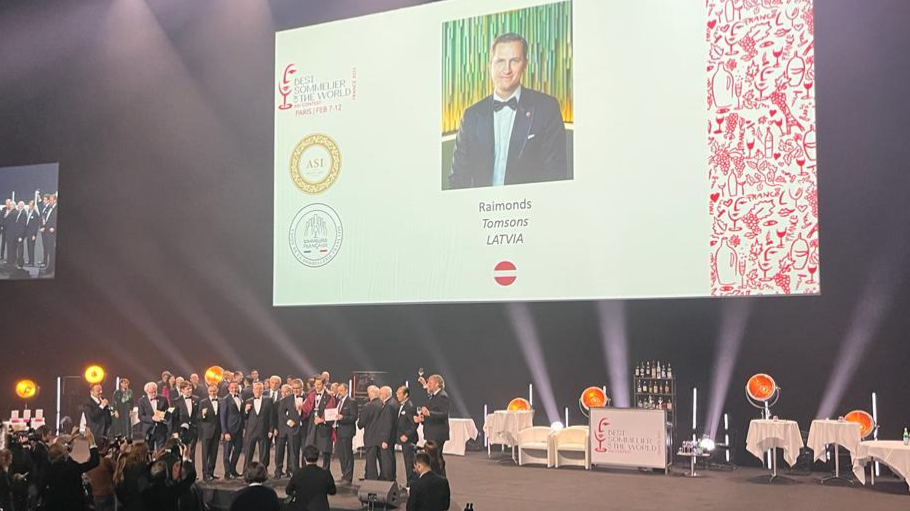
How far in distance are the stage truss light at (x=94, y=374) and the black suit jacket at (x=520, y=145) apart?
23.8ft

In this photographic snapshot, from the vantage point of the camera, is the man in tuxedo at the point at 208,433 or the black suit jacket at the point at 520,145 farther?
the black suit jacket at the point at 520,145

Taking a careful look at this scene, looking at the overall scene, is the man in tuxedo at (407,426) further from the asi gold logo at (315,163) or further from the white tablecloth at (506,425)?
the asi gold logo at (315,163)

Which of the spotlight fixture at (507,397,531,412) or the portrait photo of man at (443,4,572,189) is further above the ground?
→ the portrait photo of man at (443,4,572,189)

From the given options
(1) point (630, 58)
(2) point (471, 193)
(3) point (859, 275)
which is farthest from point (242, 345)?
(3) point (859, 275)

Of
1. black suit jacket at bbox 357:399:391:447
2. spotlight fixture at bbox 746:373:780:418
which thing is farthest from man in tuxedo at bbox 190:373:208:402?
spotlight fixture at bbox 746:373:780:418

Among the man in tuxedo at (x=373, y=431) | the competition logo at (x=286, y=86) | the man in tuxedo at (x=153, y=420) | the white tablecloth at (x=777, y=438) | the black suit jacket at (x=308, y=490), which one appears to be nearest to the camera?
the black suit jacket at (x=308, y=490)

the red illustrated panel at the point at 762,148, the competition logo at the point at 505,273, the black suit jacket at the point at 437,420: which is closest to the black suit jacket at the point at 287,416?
the black suit jacket at the point at 437,420

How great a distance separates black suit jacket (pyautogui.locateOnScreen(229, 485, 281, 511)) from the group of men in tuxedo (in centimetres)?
1229

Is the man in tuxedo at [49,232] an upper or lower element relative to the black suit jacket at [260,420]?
upper

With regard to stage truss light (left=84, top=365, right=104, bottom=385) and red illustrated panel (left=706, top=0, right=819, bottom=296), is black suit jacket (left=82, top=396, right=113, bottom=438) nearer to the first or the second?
stage truss light (left=84, top=365, right=104, bottom=385)

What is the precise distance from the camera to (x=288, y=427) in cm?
1020

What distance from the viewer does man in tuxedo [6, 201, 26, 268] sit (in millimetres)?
16344

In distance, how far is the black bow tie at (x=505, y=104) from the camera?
11.6 meters

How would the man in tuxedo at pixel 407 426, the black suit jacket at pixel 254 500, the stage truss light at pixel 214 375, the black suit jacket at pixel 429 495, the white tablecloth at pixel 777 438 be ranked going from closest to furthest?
the black suit jacket at pixel 254 500 → the black suit jacket at pixel 429 495 → the man in tuxedo at pixel 407 426 → the white tablecloth at pixel 777 438 → the stage truss light at pixel 214 375
